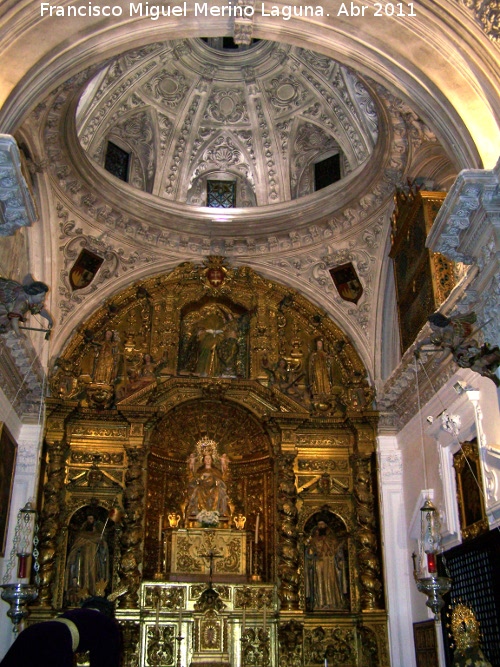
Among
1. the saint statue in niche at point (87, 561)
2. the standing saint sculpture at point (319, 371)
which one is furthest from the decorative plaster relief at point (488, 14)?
the saint statue in niche at point (87, 561)

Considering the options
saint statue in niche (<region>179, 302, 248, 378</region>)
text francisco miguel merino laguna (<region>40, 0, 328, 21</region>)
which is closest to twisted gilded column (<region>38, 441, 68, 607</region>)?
saint statue in niche (<region>179, 302, 248, 378</region>)

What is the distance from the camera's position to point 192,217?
694 inches

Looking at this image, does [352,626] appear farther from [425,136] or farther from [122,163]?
[122,163]

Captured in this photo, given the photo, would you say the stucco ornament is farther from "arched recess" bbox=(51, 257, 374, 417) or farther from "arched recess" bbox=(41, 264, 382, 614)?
"arched recess" bbox=(51, 257, 374, 417)

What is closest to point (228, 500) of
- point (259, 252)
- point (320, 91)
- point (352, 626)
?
point (352, 626)

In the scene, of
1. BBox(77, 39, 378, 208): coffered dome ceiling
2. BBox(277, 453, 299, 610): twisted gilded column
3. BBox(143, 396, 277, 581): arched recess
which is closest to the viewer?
BBox(277, 453, 299, 610): twisted gilded column

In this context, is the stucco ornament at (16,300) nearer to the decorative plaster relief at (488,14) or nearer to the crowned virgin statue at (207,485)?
the decorative plaster relief at (488,14)

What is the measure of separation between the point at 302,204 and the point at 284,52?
3.79 metres

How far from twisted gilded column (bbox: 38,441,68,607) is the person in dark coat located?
38.2 feet

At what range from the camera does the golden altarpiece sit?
47.6ft

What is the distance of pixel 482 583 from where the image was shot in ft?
36.3

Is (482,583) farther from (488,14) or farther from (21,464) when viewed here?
(21,464)

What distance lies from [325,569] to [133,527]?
429 centimetres

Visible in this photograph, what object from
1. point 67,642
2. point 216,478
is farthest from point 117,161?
point 67,642
